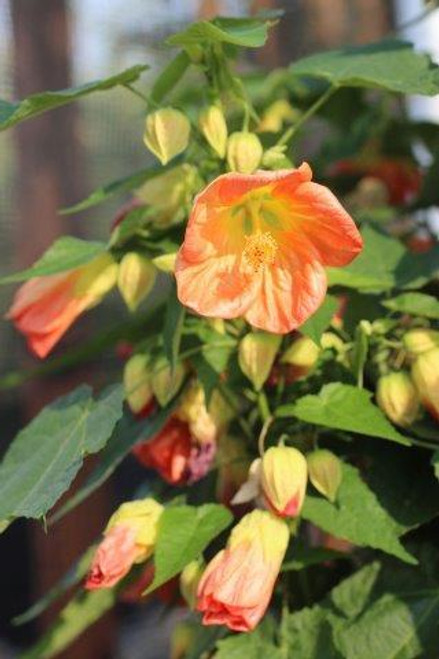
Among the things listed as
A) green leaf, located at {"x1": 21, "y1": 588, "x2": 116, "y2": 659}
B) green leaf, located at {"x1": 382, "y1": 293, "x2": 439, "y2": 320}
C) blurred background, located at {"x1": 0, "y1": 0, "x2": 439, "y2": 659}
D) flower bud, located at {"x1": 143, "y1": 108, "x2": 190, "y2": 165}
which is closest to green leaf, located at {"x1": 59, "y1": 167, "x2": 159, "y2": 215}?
flower bud, located at {"x1": 143, "y1": 108, "x2": 190, "y2": 165}

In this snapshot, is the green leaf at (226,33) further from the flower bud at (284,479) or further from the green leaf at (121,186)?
the flower bud at (284,479)

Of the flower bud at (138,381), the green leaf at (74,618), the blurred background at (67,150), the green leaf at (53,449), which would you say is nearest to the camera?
the green leaf at (53,449)

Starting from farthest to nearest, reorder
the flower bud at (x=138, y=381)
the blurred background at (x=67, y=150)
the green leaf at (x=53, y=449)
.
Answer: the blurred background at (x=67, y=150) < the flower bud at (x=138, y=381) < the green leaf at (x=53, y=449)

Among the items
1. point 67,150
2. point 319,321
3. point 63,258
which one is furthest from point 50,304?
point 67,150

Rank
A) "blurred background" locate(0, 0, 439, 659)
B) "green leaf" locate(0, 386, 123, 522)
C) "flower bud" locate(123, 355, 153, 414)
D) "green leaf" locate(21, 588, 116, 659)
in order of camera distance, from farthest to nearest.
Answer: "blurred background" locate(0, 0, 439, 659), "green leaf" locate(21, 588, 116, 659), "flower bud" locate(123, 355, 153, 414), "green leaf" locate(0, 386, 123, 522)

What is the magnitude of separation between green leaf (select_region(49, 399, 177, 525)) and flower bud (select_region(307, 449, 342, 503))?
0.08m

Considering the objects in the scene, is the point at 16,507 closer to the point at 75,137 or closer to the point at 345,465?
the point at 345,465

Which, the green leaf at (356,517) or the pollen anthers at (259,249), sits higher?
the pollen anthers at (259,249)

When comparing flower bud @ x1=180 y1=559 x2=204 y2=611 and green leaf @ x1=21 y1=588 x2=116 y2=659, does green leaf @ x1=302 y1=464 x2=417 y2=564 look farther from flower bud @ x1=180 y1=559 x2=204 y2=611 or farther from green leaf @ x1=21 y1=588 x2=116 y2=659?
green leaf @ x1=21 y1=588 x2=116 y2=659

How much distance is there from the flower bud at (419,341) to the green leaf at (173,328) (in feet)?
0.35

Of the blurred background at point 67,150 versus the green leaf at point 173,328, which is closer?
the green leaf at point 173,328

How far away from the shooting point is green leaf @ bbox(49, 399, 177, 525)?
0.56 meters

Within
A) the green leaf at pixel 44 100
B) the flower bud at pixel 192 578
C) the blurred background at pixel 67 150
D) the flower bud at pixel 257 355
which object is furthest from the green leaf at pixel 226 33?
the blurred background at pixel 67 150

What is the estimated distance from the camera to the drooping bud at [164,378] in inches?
22.2
